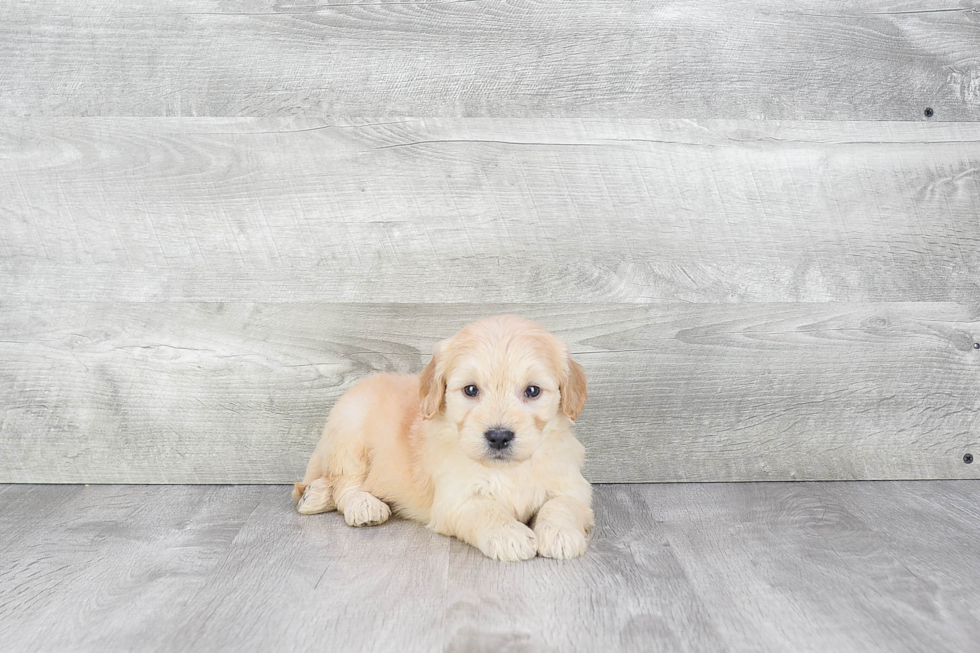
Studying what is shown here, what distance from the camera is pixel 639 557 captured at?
5.35 ft

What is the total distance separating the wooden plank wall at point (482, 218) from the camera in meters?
2.14

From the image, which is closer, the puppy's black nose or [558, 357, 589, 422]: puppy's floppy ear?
the puppy's black nose

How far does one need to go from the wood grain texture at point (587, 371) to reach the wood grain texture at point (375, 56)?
540mm

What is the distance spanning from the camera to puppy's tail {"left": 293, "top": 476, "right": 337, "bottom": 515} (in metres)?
1.92

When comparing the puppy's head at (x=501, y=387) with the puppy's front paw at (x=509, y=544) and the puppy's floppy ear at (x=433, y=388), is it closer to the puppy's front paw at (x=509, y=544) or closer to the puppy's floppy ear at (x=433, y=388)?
the puppy's floppy ear at (x=433, y=388)

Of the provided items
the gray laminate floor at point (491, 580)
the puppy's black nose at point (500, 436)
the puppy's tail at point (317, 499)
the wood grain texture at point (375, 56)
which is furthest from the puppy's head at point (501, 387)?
the wood grain texture at point (375, 56)

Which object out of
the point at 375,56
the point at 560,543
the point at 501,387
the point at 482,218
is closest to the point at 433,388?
the point at 501,387

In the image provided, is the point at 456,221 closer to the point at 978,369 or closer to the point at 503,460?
the point at 503,460

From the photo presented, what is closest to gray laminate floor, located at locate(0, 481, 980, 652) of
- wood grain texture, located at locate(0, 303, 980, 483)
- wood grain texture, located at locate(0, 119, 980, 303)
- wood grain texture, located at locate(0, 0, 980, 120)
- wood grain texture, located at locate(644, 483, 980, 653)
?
wood grain texture, located at locate(644, 483, 980, 653)

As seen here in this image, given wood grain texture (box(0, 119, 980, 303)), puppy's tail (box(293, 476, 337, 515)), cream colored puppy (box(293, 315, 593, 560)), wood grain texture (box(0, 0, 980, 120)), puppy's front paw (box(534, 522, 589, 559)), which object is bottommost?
puppy's tail (box(293, 476, 337, 515))

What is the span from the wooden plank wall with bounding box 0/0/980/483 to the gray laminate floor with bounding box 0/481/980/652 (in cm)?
27

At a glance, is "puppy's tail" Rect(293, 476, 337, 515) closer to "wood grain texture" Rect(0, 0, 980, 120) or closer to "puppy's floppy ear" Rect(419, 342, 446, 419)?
"puppy's floppy ear" Rect(419, 342, 446, 419)

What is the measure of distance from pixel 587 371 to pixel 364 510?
0.73 m

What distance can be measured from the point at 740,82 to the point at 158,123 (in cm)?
154
